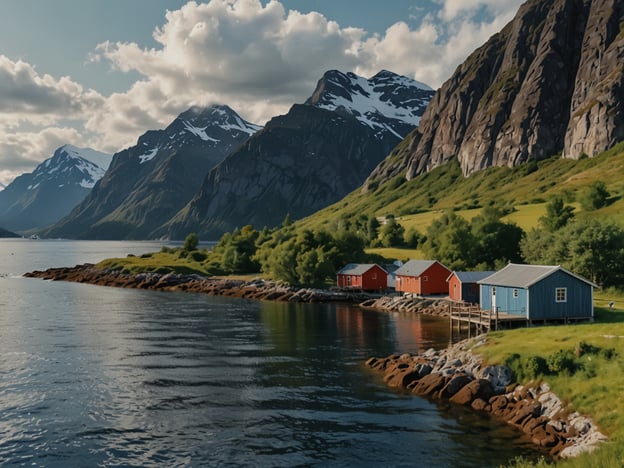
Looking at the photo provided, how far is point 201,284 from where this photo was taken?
138m

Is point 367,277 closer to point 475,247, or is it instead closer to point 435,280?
point 435,280

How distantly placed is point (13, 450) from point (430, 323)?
2357 inches

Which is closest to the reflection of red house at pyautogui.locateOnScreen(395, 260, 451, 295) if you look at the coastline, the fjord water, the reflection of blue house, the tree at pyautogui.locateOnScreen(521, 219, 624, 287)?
the tree at pyautogui.locateOnScreen(521, 219, 624, 287)

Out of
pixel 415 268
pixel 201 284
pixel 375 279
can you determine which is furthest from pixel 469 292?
pixel 201 284

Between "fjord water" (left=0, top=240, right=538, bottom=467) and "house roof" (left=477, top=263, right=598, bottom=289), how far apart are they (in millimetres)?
10169

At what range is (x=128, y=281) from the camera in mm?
146250

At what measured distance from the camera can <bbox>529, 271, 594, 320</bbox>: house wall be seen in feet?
197

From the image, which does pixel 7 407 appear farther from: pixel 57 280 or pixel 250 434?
pixel 57 280

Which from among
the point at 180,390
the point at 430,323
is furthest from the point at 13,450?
the point at 430,323

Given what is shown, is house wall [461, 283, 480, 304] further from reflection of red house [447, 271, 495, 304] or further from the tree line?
the tree line

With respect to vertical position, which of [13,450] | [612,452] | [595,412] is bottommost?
[13,450]

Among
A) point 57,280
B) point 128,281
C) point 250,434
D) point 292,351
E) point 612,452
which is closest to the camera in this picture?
point 612,452

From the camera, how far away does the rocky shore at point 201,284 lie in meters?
113

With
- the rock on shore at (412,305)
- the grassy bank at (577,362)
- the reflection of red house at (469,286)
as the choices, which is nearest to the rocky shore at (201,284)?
the rock on shore at (412,305)
